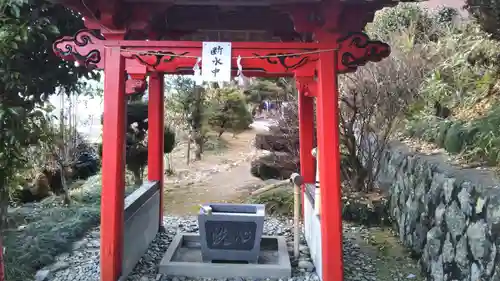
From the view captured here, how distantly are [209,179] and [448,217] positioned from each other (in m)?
6.37

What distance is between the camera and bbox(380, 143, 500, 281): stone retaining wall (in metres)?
2.91

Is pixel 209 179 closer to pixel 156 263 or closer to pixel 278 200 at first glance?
pixel 278 200

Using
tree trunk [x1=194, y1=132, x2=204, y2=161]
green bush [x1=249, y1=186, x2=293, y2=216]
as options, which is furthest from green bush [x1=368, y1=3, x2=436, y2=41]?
tree trunk [x1=194, y1=132, x2=204, y2=161]

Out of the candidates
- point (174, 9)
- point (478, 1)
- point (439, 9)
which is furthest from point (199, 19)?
point (439, 9)

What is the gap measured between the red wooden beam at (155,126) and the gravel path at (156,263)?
32.9 inches

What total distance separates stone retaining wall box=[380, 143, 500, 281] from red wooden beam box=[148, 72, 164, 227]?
306 cm

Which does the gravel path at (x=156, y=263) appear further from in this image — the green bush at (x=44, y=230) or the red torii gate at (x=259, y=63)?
the red torii gate at (x=259, y=63)

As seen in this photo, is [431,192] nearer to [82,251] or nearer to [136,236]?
[136,236]

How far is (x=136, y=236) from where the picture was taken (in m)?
4.28

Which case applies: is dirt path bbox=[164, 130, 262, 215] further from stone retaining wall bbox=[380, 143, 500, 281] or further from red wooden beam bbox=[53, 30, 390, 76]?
red wooden beam bbox=[53, 30, 390, 76]

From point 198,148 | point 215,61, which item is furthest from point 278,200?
point 198,148

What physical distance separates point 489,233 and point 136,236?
3041 mm

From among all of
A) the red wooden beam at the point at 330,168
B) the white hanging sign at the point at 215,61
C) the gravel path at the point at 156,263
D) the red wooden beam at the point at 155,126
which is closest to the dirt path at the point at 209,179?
the red wooden beam at the point at 155,126

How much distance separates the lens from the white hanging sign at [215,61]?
3.33m
